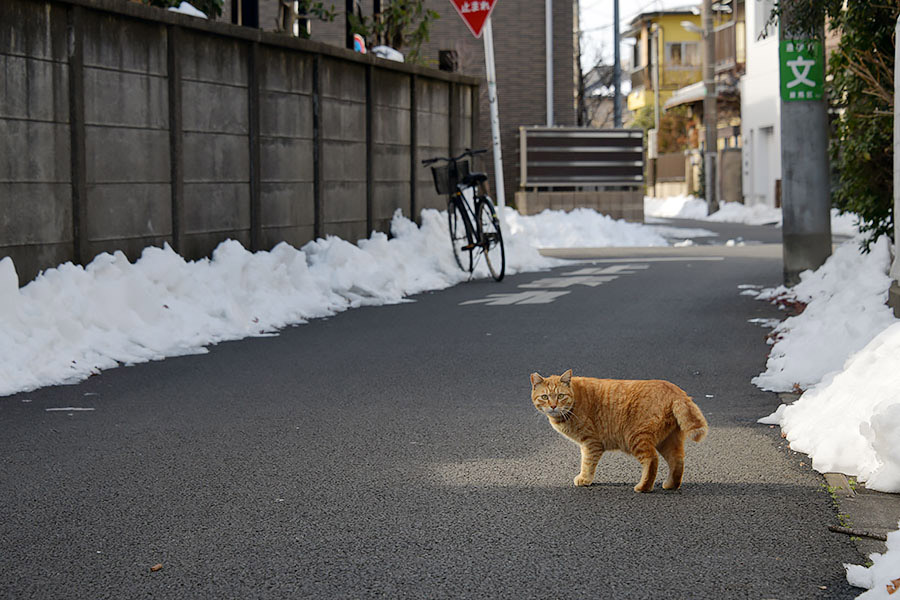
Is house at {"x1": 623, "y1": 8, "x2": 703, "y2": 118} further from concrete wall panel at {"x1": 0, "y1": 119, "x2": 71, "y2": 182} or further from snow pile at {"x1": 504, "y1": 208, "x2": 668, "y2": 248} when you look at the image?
concrete wall panel at {"x1": 0, "y1": 119, "x2": 71, "y2": 182}

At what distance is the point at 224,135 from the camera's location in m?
12.2

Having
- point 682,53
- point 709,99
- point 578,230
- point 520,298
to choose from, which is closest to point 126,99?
point 520,298

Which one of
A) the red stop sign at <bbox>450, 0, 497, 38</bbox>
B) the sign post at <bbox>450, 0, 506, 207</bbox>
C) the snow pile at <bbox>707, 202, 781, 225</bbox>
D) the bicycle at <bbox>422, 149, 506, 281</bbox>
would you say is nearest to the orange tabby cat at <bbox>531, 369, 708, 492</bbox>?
the bicycle at <bbox>422, 149, 506, 281</bbox>

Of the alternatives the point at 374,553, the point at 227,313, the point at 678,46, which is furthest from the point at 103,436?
the point at 678,46

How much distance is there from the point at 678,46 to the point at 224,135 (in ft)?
179

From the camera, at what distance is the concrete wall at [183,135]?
Result: 9.45 m

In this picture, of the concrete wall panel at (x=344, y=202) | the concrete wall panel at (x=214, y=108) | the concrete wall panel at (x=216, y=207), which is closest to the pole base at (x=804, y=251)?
the concrete wall panel at (x=344, y=202)

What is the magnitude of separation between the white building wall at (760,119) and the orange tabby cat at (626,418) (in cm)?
3471

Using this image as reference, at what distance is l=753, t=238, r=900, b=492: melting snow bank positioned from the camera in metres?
4.87

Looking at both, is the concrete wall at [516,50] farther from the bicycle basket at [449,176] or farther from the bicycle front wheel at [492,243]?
the bicycle front wheel at [492,243]

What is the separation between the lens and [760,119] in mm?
40281

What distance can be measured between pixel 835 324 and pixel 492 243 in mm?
7414

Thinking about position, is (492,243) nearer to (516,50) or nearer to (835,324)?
(835,324)

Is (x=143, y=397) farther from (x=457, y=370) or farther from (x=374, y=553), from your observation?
(x=374, y=553)
